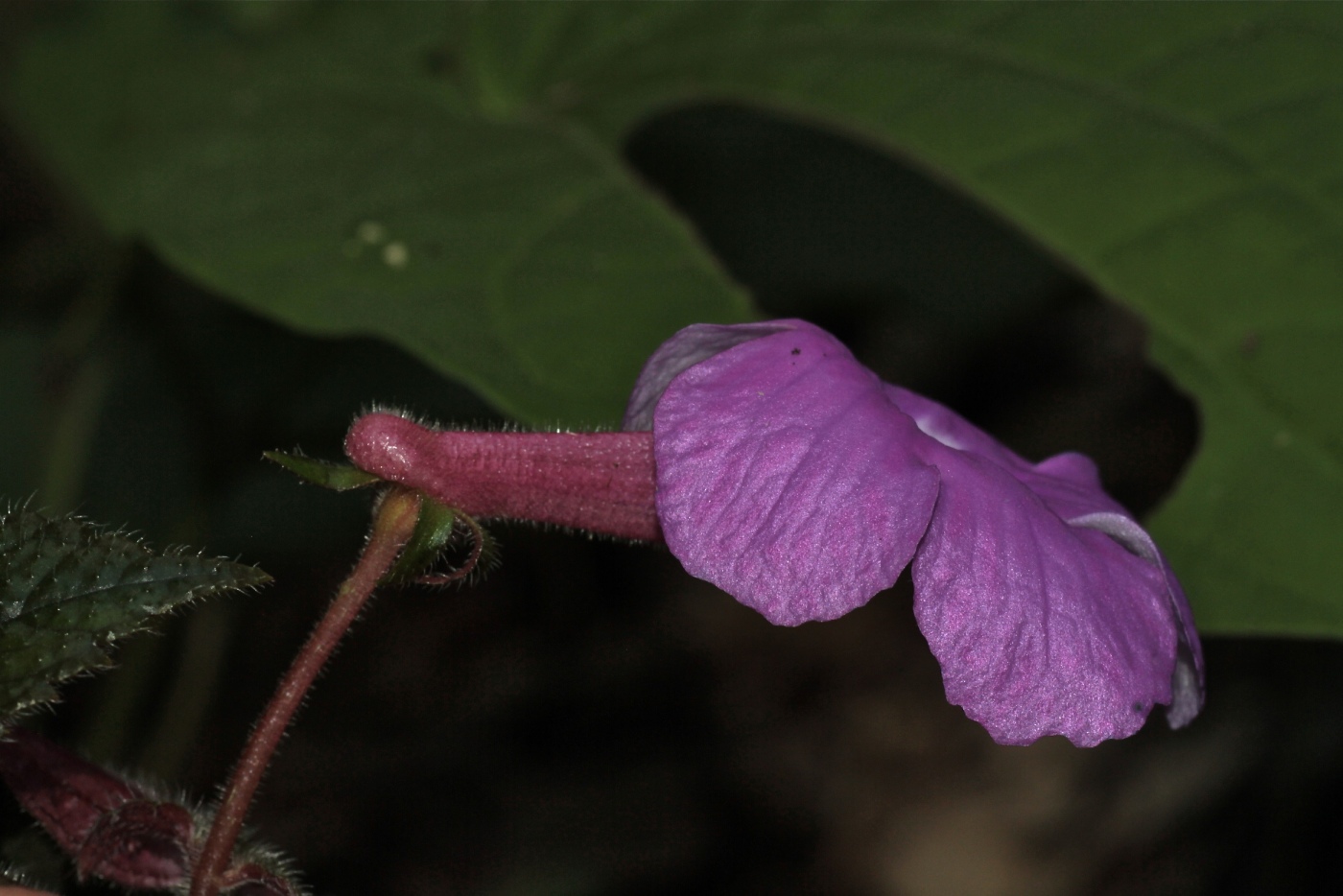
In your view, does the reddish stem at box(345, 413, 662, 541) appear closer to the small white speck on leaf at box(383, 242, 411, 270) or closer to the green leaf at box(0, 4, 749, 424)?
the green leaf at box(0, 4, 749, 424)

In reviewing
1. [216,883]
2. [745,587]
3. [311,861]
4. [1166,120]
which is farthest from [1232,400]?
[311,861]

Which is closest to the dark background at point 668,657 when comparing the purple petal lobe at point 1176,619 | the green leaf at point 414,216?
the green leaf at point 414,216

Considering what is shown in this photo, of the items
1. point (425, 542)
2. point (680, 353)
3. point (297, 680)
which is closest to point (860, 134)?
point (680, 353)

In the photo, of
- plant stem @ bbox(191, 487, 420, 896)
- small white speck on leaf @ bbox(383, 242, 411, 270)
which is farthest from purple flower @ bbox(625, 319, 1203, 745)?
small white speck on leaf @ bbox(383, 242, 411, 270)

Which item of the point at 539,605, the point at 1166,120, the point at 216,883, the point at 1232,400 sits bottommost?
the point at 539,605

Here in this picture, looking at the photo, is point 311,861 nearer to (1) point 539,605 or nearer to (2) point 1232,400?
(1) point 539,605

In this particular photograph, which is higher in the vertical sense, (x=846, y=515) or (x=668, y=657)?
(x=846, y=515)

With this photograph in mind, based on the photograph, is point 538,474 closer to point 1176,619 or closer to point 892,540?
point 892,540
